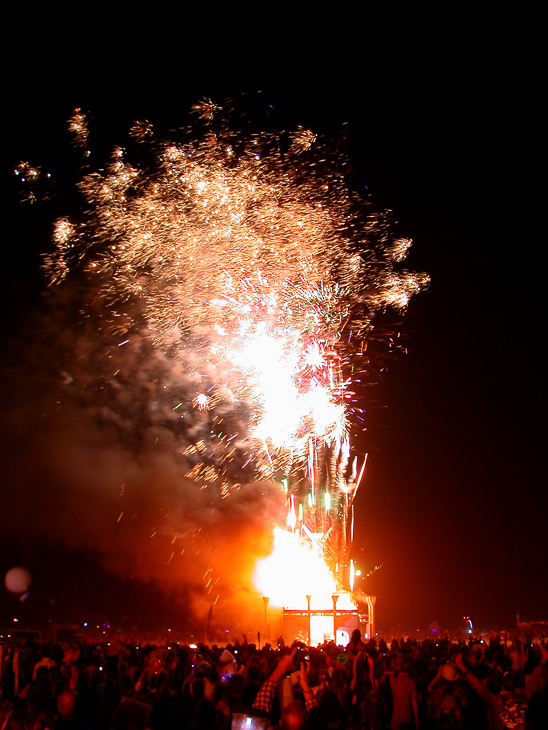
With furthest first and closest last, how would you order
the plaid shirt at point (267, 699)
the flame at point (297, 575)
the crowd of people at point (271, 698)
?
the flame at point (297, 575)
the plaid shirt at point (267, 699)
the crowd of people at point (271, 698)

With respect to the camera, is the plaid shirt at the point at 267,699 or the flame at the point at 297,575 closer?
the plaid shirt at the point at 267,699

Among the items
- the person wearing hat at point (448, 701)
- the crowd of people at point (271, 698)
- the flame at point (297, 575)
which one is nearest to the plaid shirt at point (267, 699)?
the crowd of people at point (271, 698)

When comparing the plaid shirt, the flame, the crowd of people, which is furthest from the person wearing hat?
the flame

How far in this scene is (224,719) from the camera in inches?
265

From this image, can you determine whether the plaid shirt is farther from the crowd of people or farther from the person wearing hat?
the person wearing hat

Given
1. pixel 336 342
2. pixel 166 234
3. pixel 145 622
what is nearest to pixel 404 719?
pixel 336 342

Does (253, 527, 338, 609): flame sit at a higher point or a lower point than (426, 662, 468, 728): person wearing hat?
higher

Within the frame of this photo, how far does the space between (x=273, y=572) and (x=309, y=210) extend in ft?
60.9

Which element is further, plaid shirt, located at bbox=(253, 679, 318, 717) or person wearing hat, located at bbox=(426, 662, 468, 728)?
plaid shirt, located at bbox=(253, 679, 318, 717)

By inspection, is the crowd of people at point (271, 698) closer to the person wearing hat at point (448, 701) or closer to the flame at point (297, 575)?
the person wearing hat at point (448, 701)

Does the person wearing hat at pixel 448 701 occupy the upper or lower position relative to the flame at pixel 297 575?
lower

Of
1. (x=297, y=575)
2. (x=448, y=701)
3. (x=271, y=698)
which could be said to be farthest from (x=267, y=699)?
(x=297, y=575)

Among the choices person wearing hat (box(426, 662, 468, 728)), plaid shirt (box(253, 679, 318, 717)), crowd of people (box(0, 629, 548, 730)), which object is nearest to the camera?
crowd of people (box(0, 629, 548, 730))

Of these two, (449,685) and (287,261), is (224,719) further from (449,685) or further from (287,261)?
(287,261)
